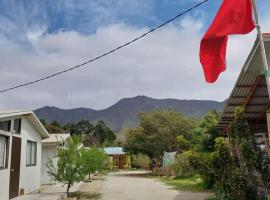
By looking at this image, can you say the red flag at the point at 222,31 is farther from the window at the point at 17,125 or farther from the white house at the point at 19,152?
the window at the point at 17,125

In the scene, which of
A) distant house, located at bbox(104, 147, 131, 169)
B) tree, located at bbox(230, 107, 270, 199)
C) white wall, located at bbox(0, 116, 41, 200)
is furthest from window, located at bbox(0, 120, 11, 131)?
distant house, located at bbox(104, 147, 131, 169)

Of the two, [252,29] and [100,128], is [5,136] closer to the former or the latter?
[252,29]

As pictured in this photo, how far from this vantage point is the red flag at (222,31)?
5.97m

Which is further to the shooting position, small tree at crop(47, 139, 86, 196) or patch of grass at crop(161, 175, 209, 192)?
patch of grass at crop(161, 175, 209, 192)

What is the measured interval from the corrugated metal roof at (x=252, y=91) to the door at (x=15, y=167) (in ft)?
27.8

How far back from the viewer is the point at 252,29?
6074 millimetres

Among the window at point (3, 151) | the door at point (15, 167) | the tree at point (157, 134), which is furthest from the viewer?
the tree at point (157, 134)

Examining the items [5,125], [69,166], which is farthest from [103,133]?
[5,125]

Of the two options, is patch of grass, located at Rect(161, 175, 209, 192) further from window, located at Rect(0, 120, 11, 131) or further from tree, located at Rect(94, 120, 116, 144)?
tree, located at Rect(94, 120, 116, 144)

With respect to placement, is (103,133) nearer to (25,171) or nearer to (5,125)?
(25,171)

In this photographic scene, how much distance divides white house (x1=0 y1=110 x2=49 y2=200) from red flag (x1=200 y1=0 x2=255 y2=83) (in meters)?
9.36

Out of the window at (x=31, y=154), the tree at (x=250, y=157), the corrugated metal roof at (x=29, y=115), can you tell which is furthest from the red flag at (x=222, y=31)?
the window at (x=31, y=154)

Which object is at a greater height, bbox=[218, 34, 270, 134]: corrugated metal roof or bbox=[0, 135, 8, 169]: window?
bbox=[218, 34, 270, 134]: corrugated metal roof

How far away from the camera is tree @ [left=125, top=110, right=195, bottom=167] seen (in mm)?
37250
